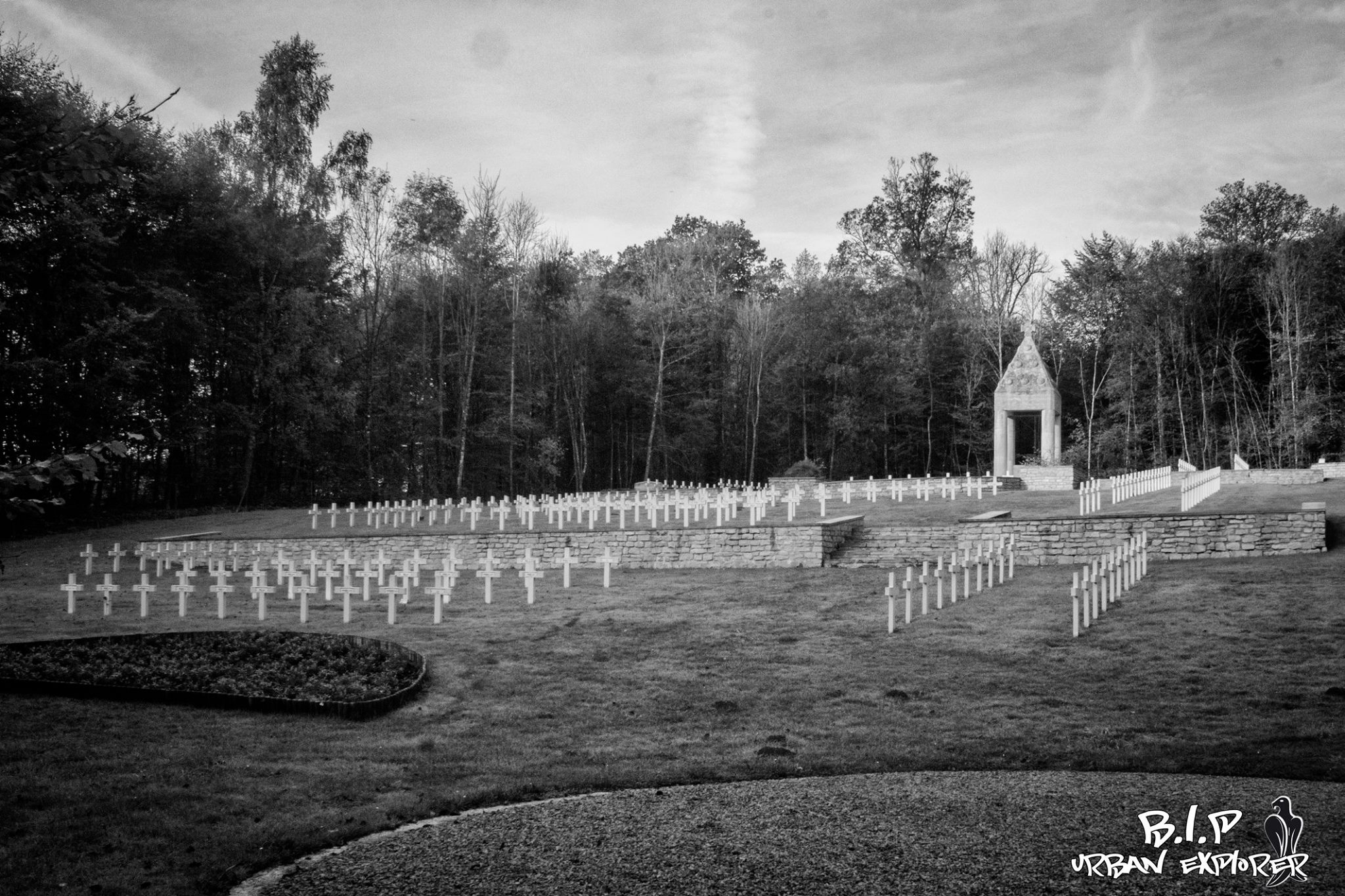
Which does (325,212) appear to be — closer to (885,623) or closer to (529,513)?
(529,513)

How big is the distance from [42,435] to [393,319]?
46.3ft

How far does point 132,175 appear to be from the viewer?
2711cm

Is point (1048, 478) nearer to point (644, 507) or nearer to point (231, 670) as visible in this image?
point (644, 507)

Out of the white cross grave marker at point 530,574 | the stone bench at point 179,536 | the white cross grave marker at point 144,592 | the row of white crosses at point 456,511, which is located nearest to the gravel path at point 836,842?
the white cross grave marker at point 530,574

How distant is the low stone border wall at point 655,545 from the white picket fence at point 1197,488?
672 centimetres

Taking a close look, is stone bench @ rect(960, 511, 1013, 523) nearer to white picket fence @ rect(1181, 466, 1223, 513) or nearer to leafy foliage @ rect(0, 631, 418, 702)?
white picket fence @ rect(1181, 466, 1223, 513)

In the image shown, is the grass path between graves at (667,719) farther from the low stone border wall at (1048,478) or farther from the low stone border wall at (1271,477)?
the low stone border wall at (1048,478)

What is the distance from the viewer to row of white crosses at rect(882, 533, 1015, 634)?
1266 centimetres

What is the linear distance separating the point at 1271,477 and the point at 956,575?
1944cm

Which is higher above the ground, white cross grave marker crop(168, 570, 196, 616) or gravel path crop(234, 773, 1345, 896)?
white cross grave marker crop(168, 570, 196, 616)

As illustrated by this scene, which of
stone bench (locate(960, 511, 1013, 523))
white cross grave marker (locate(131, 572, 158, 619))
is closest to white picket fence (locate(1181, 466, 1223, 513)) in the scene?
stone bench (locate(960, 511, 1013, 523))

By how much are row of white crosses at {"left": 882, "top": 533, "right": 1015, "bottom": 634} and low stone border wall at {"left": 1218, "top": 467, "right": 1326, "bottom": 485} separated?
562 inches

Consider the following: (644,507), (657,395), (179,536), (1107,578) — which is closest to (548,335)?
(657,395)

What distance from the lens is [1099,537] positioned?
17.0m
